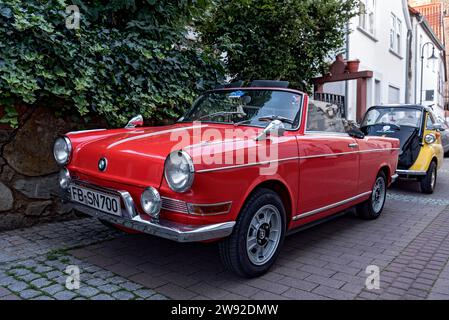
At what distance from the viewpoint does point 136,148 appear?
329cm

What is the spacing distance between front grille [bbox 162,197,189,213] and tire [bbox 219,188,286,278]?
460mm

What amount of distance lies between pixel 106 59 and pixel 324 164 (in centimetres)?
283

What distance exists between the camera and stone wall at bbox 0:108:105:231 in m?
4.43

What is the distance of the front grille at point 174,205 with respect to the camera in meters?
2.87

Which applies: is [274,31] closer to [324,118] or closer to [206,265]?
[324,118]

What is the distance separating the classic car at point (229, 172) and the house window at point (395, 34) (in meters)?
15.9

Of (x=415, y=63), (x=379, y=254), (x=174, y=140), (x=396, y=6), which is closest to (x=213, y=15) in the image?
(x=174, y=140)

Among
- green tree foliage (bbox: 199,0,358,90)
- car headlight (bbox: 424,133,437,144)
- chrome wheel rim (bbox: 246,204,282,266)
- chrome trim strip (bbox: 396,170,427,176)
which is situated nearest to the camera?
chrome wheel rim (bbox: 246,204,282,266)

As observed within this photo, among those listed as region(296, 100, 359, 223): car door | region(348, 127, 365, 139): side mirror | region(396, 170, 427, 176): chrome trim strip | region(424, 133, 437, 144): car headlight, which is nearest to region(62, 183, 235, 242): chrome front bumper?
region(296, 100, 359, 223): car door

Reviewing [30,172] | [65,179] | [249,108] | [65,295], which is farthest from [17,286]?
[249,108]

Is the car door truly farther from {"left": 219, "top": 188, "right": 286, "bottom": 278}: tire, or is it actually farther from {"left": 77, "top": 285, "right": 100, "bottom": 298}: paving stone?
{"left": 77, "top": 285, "right": 100, "bottom": 298}: paving stone

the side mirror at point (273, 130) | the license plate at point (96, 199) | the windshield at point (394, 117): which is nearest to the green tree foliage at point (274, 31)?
the windshield at point (394, 117)

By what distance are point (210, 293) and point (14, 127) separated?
277cm

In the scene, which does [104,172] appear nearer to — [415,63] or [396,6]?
[396,6]
